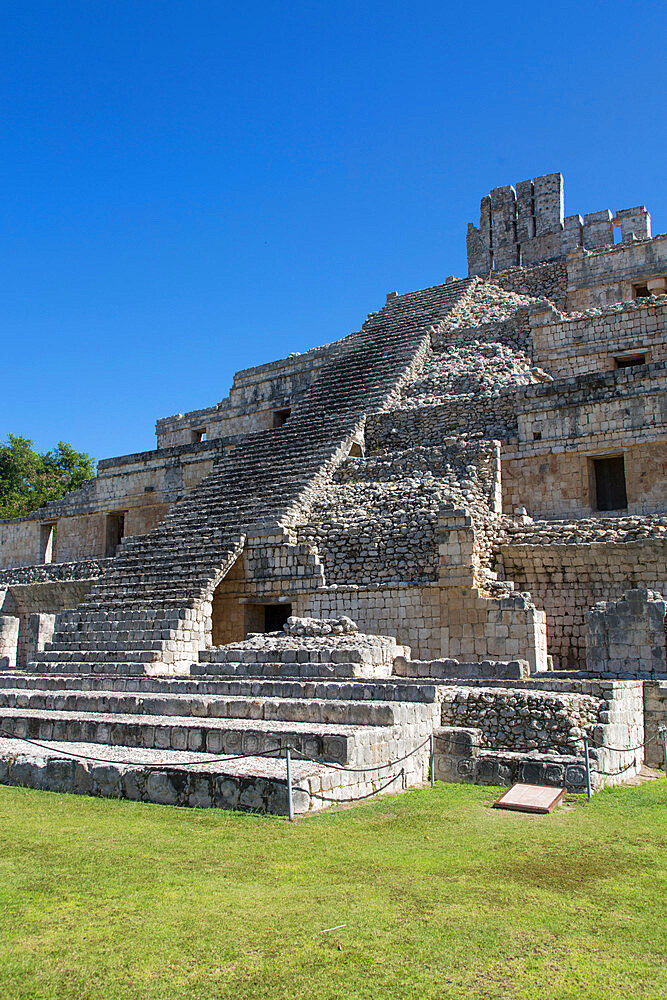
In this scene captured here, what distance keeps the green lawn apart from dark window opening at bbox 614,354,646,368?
15.5 meters

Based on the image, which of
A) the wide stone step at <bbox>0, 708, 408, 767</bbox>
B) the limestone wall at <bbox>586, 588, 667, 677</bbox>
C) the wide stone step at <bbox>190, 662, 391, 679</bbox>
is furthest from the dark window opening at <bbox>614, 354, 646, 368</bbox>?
the wide stone step at <bbox>0, 708, 408, 767</bbox>

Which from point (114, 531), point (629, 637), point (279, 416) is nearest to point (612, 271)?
point (279, 416)

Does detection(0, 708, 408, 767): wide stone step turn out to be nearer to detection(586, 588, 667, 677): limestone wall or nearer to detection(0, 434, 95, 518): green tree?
detection(586, 588, 667, 677): limestone wall

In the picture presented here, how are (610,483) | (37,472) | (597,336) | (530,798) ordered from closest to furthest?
(530,798), (610,483), (597,336), (37,472)

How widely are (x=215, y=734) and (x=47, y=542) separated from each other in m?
21.7

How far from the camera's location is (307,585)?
→ 1666 cm

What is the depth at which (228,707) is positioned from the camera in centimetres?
1036

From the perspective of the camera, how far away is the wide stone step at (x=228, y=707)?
9.23 m

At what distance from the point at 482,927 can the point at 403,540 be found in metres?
11.9

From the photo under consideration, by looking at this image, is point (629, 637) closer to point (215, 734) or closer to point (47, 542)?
point (215, 734)

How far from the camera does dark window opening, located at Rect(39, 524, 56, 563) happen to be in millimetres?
28203

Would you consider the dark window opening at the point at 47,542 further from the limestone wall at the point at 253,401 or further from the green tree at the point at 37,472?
the green tree at the point at 37,472

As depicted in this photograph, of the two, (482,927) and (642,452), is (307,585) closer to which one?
(642,452)

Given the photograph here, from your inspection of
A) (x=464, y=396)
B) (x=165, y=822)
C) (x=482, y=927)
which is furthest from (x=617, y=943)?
(x=464, y=396)
